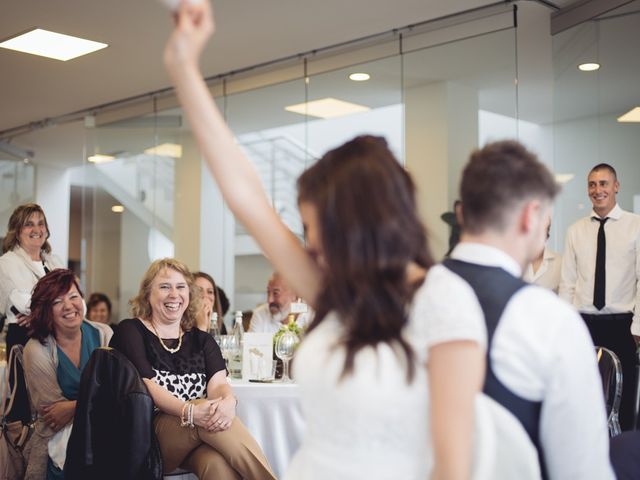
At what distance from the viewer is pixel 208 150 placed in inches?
58.1

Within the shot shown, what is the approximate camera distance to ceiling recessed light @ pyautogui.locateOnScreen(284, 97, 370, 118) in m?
7.21

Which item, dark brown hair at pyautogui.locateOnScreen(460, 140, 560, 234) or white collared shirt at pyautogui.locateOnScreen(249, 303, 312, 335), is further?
white collared shirt at pyautogui.locateOnScreen(249, 303, 312, 335)

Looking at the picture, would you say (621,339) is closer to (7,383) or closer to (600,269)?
(600,269)

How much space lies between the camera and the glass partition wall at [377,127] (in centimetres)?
591

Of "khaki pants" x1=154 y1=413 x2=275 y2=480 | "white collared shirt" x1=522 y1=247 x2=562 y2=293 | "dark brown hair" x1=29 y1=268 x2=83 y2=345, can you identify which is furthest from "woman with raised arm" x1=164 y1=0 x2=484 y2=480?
"white collared shirt" x1=522 y1=247 x2=562 y2=293

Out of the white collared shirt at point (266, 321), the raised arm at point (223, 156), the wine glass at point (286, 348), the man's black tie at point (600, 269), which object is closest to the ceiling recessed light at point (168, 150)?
the white collared shirt at point (266, 321)

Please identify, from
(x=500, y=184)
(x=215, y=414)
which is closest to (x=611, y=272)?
(x=215, y=414)

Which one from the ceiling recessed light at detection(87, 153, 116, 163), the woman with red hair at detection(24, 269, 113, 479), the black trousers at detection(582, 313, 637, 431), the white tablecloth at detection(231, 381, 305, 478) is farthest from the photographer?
the ceiling recessed light at detection(87, 153, 116, 163)

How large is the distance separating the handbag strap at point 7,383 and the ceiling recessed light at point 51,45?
135 inches

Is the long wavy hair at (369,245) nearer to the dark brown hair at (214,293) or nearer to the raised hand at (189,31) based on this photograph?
the raised hand at (189,31)

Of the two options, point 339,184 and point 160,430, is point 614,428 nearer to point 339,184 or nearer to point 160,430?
point 160,430

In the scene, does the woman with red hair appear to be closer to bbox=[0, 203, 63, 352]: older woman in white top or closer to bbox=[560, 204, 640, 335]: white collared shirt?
bbox=[0, 203, 63, 352]: older woman in white top

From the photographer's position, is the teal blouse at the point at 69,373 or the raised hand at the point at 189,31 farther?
the teal blouse at the point at 69,373

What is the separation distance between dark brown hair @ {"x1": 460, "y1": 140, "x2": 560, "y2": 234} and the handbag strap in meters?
3.10
